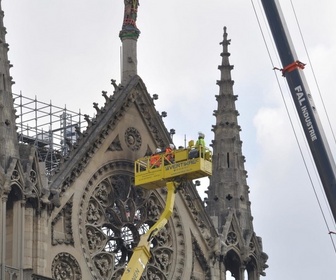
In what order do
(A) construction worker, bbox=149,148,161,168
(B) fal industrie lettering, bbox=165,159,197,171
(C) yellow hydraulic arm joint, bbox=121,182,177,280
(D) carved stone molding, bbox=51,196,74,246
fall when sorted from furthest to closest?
(A) construction worker, bbox=149,148,161,168 → (B) fal industrie lettering, bbox=165,159,197,171 → (D) carved stone molding, bbox=51,196,74,246 → (C) yellow hydraulic arm joint, bbox=121,182,177,280

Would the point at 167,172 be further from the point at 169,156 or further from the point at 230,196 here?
the point at 230,196

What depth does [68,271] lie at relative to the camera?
213ft

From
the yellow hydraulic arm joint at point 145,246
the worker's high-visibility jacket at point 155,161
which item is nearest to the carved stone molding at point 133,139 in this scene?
the worker's high-visibility jacket at point 155,161

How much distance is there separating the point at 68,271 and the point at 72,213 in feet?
6.72

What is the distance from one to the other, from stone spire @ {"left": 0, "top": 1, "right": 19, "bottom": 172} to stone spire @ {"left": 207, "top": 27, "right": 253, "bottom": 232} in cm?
1051

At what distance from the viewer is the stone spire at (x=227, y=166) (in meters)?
71.4

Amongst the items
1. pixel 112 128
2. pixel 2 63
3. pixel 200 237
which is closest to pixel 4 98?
pixel 2 63

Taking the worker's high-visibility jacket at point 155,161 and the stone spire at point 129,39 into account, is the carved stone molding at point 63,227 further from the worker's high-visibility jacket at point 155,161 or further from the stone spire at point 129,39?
the stone spire at point 129,39

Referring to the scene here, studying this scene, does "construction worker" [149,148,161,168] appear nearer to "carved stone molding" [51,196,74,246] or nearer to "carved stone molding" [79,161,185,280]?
"carved stone molding" [79,161,185,280]

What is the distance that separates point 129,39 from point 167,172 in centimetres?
630

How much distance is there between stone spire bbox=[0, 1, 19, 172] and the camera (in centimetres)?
6278

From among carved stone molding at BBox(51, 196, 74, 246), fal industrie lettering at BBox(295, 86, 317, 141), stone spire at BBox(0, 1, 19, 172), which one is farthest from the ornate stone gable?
fal industrie lettering at BBox(295, 86, 317, 141)

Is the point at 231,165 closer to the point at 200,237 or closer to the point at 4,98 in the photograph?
the point at 200,237

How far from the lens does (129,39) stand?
2761 inches
